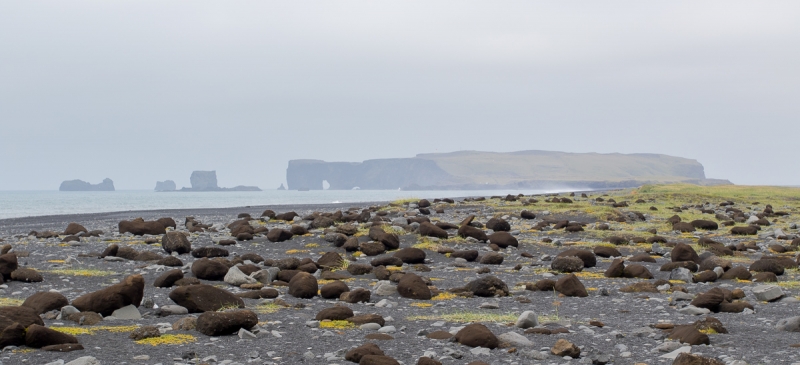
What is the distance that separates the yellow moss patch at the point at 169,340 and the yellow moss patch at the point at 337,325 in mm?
1611

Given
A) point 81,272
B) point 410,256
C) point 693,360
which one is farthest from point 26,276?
point 693,360

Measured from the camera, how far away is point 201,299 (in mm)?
9109

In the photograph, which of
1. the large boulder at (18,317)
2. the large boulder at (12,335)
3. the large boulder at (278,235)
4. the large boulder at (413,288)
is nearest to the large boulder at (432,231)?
the large boulder at (278,235)

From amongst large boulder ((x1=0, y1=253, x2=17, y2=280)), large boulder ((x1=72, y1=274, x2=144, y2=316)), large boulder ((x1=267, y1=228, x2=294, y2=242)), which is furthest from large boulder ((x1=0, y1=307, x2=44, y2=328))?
large boulder ((x1=267, y1=228, x2=294, y2=242))

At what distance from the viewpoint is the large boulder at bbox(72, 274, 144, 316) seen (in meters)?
8.58

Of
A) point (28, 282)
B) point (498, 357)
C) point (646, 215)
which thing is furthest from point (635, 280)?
point (646, 215)

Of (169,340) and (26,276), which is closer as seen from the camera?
(169,340)

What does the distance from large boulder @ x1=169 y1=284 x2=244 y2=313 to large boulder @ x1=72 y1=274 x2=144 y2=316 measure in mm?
548

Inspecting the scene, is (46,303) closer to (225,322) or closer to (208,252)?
(225,322)

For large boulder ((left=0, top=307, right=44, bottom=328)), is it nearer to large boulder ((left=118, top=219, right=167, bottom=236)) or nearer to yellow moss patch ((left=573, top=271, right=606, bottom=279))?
yellow moss patch ((left=573, top=271, right=606, bottom=279))

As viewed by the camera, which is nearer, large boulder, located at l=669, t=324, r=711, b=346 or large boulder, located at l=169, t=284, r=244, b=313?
large boulder, located at l=669, t=324, r=711, b=346

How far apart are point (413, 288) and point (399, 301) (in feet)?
1.21

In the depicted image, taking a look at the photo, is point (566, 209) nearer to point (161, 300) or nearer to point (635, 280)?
point (635, 280)

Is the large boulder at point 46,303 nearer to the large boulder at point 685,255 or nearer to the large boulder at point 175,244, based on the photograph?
the large boulder at point 175,244
